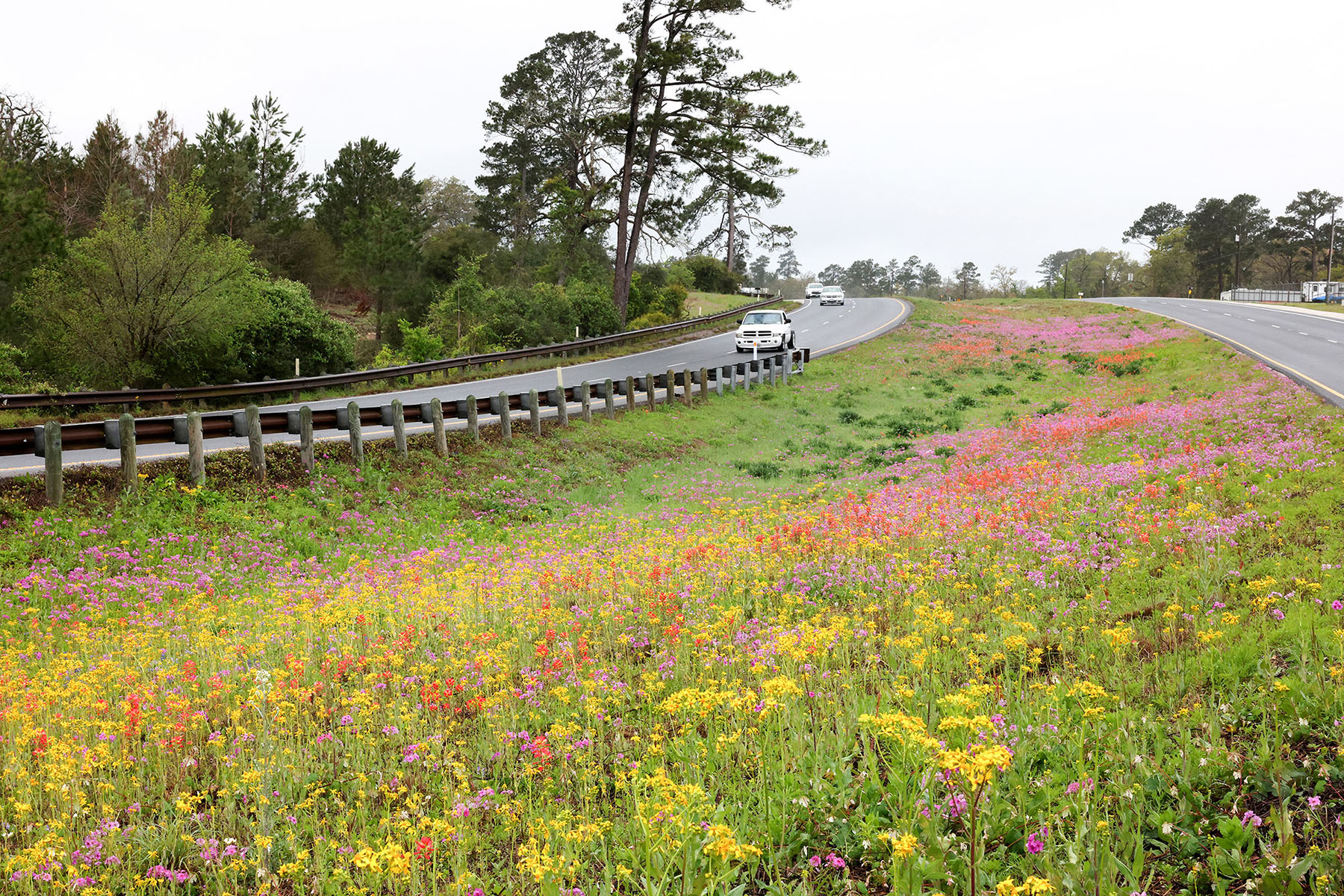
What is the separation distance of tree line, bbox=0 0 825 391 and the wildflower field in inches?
475

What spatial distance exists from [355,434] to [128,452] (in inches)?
140

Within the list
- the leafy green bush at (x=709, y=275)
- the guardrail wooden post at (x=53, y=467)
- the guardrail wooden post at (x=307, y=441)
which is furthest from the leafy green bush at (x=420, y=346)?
the leafy green bush at (x=709, y=275)

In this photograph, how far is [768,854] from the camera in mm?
3906

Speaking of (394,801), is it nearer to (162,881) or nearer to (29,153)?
(162,881)

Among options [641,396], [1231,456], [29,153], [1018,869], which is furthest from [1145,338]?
[29,153]

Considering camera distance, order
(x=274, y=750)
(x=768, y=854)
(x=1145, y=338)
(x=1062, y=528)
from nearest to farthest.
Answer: (x=768, y=854)
(x=274, y=750)
(x=1062, y=528)
(x=1145, y=338)

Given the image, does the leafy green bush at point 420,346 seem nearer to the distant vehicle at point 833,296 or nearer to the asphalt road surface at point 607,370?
the asphalt road surface at point 607,370

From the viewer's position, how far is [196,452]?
41.0ft

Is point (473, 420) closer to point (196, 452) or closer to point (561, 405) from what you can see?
point (561, 405)

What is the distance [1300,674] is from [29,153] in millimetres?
51379

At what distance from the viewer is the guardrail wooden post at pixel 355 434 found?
14352 mm

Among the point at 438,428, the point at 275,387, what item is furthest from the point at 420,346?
the point at 438,428

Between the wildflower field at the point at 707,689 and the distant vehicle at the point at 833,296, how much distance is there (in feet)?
164

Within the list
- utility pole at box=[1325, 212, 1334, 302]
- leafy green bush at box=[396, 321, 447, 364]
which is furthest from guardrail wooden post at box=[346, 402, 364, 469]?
utility pole at box=[1325, 212, 1334, 302]
